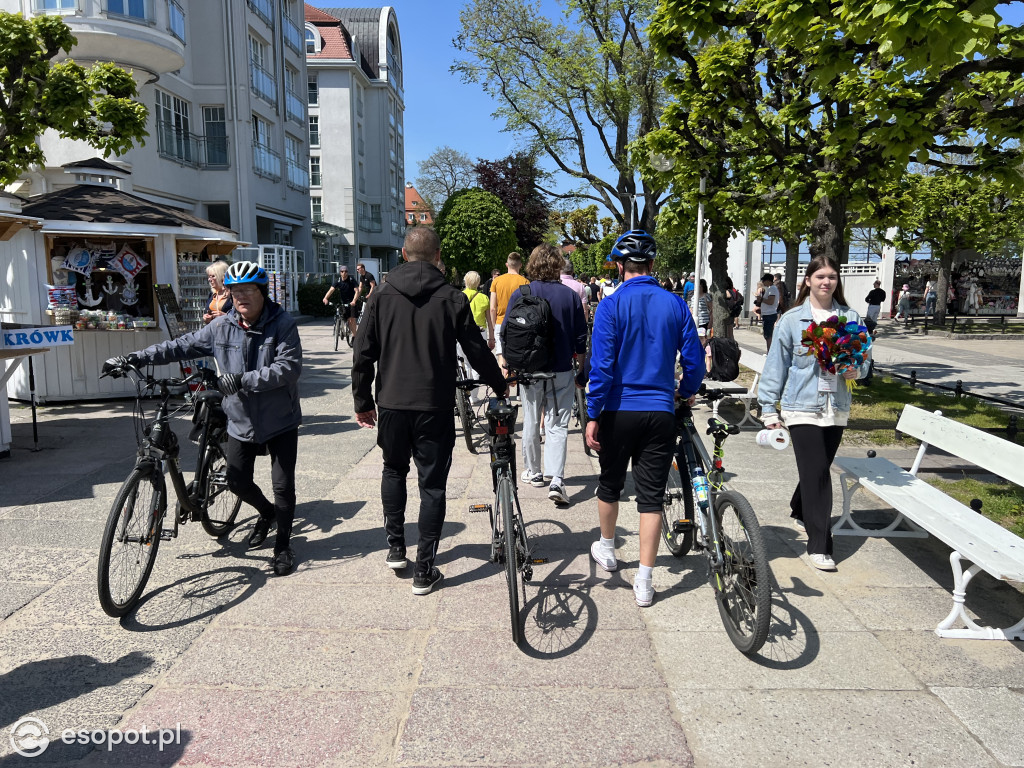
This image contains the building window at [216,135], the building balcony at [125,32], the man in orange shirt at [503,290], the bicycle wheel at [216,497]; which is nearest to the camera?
the bicycle wheel at [216,497]

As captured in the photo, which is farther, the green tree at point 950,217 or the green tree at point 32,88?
the green tree at point 950,217

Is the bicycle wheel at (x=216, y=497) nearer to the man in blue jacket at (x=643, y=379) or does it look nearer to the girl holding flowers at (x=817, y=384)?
the man in blue jacket at (x=643, y=379)

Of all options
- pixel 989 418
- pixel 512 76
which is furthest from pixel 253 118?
pixel 989 418

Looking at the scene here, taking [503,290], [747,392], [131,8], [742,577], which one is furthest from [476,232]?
[742,577]

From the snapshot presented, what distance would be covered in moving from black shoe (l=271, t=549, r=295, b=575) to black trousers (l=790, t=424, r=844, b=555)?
322 cm

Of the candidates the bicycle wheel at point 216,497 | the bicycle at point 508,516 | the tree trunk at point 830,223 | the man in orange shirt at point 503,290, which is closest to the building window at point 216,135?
the man in orange shirt at point 503,290

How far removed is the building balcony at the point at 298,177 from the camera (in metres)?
31.9

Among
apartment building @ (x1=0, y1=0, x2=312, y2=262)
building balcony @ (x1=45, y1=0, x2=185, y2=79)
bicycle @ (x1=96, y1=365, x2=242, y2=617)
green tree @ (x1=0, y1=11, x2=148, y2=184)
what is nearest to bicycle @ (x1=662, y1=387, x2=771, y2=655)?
bicycle @ (x1=96, y1=365, x2=242, y2=617)

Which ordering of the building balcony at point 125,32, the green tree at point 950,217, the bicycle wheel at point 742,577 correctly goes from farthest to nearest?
the green tree at point 950,217, the building balcony at point 125,32, the bicycle wheel at point 742,577

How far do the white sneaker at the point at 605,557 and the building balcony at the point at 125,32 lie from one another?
17.5m

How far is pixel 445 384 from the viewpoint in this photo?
12.9ft

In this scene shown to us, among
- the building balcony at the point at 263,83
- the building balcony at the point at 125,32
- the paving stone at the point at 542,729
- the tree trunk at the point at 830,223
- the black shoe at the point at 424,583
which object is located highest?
the building balcony at the point at 263,83

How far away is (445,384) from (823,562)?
8.58 feet

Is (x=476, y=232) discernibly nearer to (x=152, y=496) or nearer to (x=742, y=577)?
(x=152, y=496)
